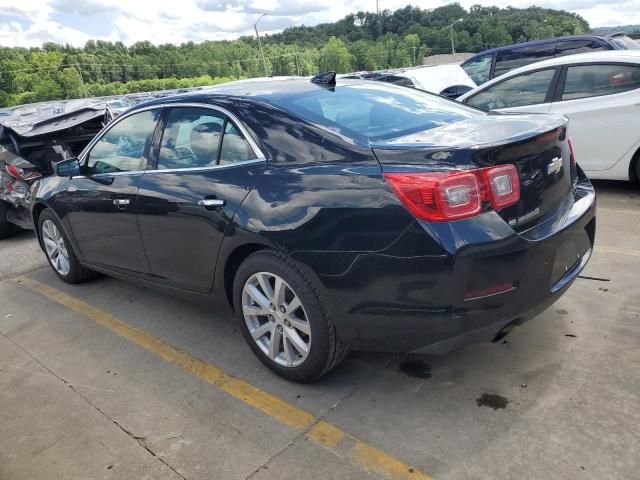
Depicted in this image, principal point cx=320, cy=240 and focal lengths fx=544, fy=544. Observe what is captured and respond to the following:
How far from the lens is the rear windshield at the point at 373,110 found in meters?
2.86

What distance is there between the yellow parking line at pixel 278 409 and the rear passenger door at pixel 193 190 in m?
0.46

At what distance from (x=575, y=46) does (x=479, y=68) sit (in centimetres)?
245

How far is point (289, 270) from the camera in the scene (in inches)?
108

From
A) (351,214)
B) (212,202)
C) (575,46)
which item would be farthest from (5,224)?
(575,46)

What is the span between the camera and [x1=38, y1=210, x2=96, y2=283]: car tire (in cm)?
480

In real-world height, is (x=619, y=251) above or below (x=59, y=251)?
below

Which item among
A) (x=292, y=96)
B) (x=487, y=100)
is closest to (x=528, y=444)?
(x=292, y=96)

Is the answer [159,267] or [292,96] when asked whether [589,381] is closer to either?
[292,96]

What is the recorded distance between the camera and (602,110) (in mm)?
5766

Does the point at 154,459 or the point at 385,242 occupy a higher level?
the point at 385,242

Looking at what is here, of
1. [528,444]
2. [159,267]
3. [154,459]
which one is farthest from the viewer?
[159,267]

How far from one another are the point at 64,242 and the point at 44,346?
1.21 metres

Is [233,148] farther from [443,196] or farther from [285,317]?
[443,196]

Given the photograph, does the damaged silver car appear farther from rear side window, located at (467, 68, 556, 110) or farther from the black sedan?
rear side window, located at (467, 68, 556, 110)
